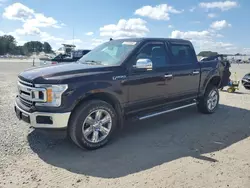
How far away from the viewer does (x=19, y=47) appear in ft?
396

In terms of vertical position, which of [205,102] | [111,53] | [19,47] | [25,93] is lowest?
[205,102]

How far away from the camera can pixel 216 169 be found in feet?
11.6

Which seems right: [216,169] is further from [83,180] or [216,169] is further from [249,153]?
[83,180]

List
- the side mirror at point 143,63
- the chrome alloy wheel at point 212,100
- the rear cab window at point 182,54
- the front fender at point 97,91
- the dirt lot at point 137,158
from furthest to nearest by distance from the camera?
the chrome alloy wheel at point 212,100 → the rear cab window at point 182,54 → the side mirror at point 143,63 → the front fender at point 97,91 → the dirt lot at point 137,158

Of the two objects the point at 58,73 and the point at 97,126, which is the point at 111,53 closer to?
the point at 58,73

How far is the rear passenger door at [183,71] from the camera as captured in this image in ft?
17.9

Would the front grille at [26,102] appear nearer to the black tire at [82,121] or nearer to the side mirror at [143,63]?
the black tire at [82,121]

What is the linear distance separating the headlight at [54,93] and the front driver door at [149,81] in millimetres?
1341

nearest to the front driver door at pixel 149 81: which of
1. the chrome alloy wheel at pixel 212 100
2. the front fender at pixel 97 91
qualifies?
the front fender at pixel 97 91

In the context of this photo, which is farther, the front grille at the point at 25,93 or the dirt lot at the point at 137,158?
the front grille at the point at 25,93

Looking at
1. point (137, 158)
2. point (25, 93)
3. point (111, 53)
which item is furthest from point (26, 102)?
point (137, 158)

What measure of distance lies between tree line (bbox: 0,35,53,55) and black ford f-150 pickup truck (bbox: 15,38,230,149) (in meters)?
110

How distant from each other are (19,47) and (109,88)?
5123 inches

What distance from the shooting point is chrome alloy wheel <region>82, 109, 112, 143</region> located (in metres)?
4.09
